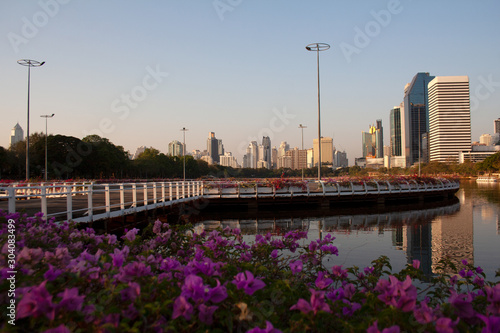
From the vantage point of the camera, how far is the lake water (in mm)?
9398

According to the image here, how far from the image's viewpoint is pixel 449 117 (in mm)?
143750

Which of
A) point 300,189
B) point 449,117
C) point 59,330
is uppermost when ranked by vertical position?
point 449,117

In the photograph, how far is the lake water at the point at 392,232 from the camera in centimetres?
940

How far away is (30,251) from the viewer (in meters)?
2.19

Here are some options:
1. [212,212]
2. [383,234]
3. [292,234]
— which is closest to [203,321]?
[292,234]

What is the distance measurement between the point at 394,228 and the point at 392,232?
1209mm

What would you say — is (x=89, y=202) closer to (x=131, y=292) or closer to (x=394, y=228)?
(x=131, y=292)

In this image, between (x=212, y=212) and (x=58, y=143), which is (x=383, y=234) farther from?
(x=58, y=143)

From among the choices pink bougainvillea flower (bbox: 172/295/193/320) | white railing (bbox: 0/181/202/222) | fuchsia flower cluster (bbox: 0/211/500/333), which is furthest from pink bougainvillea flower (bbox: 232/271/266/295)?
white railing (bbox: 0/181/202/222)

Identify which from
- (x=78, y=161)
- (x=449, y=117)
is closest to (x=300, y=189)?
(x=78, y=161)

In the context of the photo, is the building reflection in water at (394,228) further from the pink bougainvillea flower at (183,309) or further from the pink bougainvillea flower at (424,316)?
the pink bougainvillea flower at (183,309)

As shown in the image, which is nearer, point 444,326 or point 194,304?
point 444,326

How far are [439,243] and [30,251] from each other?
12.1 metres

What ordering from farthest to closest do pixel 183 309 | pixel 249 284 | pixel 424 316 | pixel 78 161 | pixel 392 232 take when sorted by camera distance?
pixel 78 161
pixel 392 232
pixel 249 284
pixel 424 316
pixel 183 309
